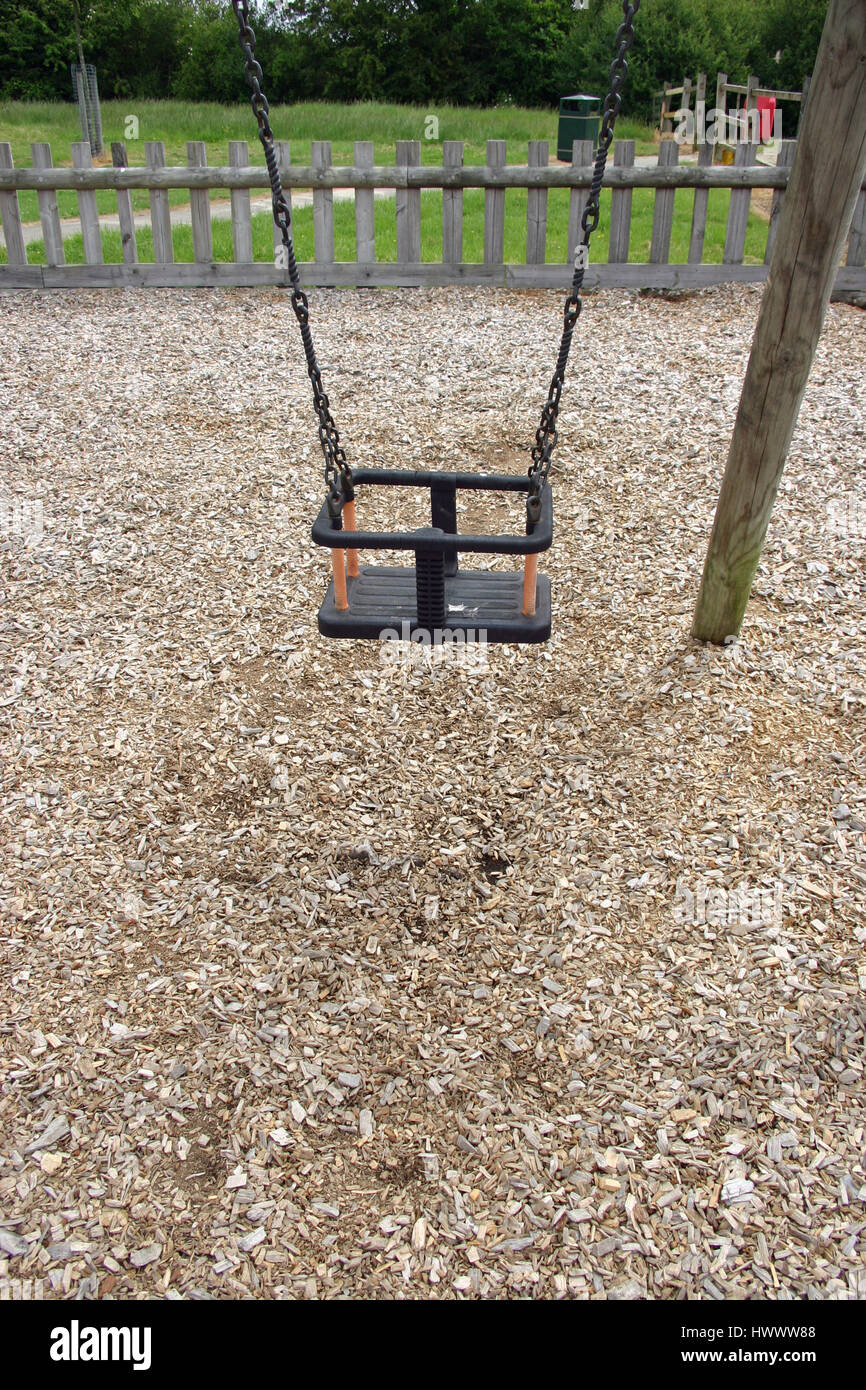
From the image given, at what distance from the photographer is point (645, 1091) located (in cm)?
228

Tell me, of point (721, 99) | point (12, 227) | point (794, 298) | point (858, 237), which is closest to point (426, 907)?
point (794, 298)

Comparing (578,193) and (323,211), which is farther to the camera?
(578,193)

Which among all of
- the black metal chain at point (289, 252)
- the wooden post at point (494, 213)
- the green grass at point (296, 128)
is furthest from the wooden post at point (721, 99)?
the black metal chain at point (289, 252)

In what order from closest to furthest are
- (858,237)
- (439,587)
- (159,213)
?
(439,587)
(858,237)
(159,213)

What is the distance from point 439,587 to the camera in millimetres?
2662

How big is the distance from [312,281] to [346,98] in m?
22.6

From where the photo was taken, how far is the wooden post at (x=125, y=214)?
766cm

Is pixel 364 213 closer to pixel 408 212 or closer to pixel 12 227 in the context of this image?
pixel 408 212

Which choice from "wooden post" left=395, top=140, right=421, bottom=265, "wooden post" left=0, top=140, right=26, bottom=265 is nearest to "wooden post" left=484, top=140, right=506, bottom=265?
"wooden post" left=395, top=140, right=421, bottom=265

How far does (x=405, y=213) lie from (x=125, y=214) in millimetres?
2096

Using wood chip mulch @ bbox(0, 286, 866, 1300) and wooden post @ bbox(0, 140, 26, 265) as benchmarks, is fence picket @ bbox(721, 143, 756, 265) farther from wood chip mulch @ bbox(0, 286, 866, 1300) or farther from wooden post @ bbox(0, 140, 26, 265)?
wooden post @ bbox(0, 140, 26, 265)

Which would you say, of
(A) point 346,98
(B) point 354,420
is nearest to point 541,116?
(A) point 346,98

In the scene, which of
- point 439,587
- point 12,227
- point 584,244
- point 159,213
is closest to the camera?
point 584,244

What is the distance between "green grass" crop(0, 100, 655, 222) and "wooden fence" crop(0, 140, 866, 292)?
7640mm
